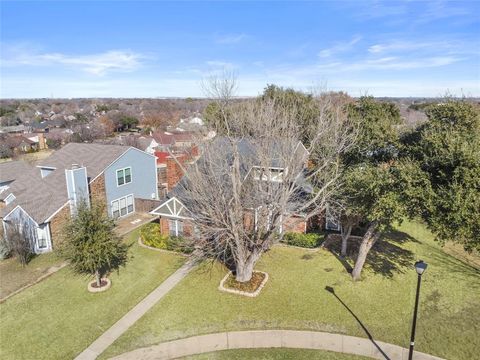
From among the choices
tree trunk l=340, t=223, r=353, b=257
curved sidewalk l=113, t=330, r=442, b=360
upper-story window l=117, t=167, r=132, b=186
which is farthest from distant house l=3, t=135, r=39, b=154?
tree trunk l=340, t=223, r=353, b=257

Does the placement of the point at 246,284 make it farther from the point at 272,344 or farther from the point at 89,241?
the point at 89,241

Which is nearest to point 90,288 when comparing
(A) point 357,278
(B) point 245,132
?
(B) point 245,132

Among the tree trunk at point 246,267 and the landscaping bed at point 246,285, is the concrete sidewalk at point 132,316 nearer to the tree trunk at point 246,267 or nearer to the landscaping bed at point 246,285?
the landscaping bed at point 246,285

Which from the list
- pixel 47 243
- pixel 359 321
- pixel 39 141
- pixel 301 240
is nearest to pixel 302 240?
pixel 301 240

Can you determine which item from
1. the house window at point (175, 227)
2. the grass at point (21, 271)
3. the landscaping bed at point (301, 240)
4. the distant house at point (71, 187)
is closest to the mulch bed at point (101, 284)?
the grass at point (21, 271)

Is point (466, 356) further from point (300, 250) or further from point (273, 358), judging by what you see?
point (300, 250)
